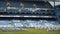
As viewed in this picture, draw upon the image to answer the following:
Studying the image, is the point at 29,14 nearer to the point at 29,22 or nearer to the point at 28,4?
the point at 29,22

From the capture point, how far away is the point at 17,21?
412 centimetres

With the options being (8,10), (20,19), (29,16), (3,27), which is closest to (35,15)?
(29,16)

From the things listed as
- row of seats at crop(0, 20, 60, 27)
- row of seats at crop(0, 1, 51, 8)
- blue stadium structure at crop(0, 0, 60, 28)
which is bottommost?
row of seats at crop(0, 20, 60, 27)

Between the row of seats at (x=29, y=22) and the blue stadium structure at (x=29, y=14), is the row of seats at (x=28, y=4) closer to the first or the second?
the blue stadium structure at (x=29, y=14)

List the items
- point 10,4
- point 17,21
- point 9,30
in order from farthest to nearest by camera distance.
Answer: point 10,4 → point 17,21 → point 9,30

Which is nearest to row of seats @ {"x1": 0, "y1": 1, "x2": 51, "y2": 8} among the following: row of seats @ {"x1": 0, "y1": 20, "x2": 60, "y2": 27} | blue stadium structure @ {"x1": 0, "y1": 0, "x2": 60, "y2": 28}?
blue stadium structure @ {"x1": 0, "y1": 0, "x2": 60, "y2": 28}

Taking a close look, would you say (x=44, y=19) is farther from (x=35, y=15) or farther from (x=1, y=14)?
(x=1, y=14)

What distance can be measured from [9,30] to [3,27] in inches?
8.4

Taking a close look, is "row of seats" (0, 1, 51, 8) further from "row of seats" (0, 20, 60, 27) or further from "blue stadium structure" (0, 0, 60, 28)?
"row of seats" (0, 20, 60, 27)

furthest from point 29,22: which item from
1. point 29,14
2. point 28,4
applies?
point 28,4

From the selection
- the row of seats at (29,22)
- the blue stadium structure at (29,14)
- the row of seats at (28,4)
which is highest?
the row of seats at (28,4)

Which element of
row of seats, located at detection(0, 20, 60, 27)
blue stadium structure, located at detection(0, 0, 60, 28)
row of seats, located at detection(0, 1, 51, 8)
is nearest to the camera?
row of seats, located at detection(0, 20, 60, 27)

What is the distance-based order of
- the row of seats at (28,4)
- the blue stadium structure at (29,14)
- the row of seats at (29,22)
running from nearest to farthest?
the row of seats at (29,22), the blue stadium structure at (29,14), the row of seats at (28,4)

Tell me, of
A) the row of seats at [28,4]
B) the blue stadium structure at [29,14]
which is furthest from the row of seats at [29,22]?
the row of seats at [28,4]
